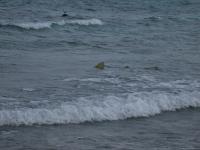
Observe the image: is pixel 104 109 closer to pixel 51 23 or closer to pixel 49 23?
pixel 49 23

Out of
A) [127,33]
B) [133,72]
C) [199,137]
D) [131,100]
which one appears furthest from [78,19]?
[199,137]

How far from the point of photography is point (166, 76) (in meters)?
16.5

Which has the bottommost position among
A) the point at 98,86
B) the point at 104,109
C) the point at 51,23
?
the point at 51,23

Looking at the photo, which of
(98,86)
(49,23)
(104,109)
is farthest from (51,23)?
(104,109)

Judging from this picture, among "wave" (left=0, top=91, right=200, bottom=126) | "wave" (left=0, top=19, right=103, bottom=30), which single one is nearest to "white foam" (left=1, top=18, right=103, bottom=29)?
"wave" (left=0, top=19, right=103, bottom=30)

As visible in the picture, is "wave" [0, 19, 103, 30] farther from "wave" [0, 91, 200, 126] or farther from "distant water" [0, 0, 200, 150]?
"wave" [0, 91, 200, 126]

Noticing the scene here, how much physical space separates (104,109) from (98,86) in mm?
2130

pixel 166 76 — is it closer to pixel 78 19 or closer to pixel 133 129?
pixel 133 129

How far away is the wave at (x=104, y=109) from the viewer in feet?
39.4

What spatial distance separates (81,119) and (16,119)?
1.34 m

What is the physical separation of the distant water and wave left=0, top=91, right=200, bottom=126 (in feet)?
0.07

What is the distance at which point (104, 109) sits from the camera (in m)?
12.8

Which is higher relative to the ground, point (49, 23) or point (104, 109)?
point (104, 109)

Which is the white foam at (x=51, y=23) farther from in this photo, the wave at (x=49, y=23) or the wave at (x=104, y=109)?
the wave at (x=104, y=109)
